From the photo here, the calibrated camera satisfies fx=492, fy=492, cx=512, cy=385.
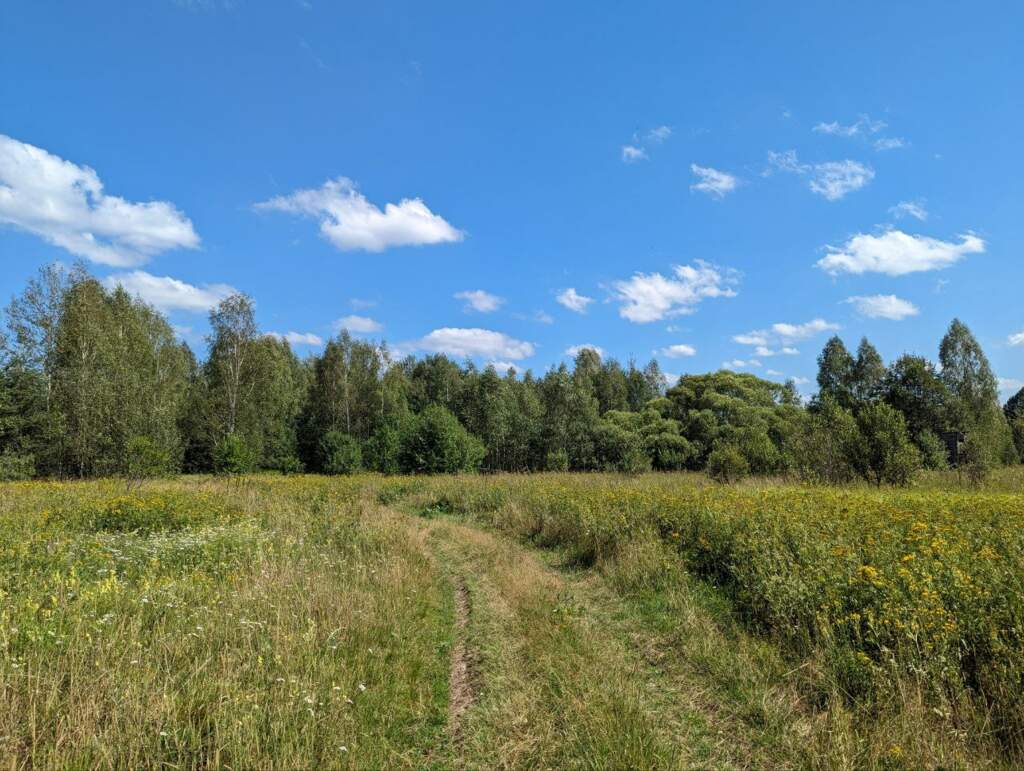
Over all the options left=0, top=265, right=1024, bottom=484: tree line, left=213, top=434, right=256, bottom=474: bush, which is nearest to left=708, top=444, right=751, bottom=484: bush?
left=0, top=265, right=1024, bottom=484: tree line

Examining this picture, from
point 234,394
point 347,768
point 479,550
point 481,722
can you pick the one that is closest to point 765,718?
point 481,722

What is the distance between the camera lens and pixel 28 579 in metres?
6.06

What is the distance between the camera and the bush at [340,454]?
41094 mm

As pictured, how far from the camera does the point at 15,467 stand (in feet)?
87.4

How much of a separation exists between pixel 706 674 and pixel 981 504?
8.23 metres

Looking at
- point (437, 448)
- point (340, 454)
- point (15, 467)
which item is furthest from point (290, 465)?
point (15, 467)

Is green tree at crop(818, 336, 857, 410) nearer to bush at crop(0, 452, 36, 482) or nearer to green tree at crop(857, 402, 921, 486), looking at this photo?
green tree at crop(857, 402, 921, 486)

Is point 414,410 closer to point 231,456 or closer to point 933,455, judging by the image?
point 231,456

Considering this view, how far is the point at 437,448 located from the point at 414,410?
2293 cm

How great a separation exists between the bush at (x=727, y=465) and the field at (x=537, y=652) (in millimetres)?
15906

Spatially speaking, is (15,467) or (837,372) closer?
(15,467)

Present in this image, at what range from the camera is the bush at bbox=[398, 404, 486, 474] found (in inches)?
1454

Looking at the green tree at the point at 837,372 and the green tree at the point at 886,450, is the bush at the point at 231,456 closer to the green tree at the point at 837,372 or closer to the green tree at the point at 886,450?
the green tree at the point at 886,450

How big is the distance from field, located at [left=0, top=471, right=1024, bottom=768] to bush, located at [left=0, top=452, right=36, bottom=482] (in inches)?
984
